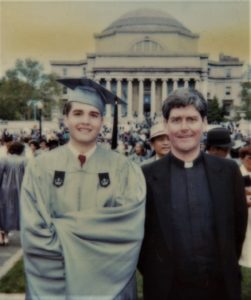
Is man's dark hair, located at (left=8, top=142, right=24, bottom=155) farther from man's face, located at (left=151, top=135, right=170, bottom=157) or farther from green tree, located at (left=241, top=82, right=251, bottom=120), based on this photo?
green tree, located at (left=241, top=82, right=251, bottom=120)

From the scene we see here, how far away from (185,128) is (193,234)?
0.67m

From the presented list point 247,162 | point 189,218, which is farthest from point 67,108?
point 247,162

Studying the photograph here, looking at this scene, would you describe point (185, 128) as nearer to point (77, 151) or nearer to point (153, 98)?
point (77, 151)

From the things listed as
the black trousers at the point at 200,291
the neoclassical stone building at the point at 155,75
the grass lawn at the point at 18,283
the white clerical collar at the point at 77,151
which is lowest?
the grass lawn at the point at 18,283

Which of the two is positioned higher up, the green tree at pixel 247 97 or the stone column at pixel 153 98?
the stone column at pixel 153 98

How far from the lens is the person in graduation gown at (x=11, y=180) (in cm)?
835

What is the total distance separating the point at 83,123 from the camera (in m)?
3.72

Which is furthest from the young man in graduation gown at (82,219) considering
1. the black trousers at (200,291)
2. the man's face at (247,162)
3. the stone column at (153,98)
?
the stone column at (153,98)

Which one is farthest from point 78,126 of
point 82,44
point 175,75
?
point 175,75

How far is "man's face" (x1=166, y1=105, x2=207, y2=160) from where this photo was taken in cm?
365

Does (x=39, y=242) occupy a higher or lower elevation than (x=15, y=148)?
lower

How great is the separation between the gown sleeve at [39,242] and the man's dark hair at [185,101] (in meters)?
0.90

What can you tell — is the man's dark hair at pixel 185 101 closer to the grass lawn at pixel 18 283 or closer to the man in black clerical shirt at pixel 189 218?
the man in black clerical shirt at pixel 189 218

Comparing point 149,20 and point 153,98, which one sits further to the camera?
point 153,98
